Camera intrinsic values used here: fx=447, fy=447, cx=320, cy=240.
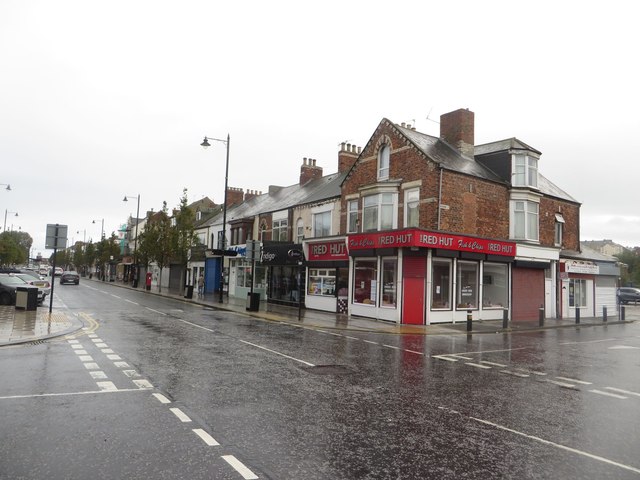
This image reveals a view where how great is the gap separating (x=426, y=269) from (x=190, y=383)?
1565 cm

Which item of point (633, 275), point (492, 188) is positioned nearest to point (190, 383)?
point (492, 188)

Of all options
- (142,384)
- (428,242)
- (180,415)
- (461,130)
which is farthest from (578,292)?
(180,415)

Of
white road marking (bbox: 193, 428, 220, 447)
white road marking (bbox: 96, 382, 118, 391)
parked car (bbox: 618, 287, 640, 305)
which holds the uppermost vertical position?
parked car (bbox: 618, 287, 640, 305)

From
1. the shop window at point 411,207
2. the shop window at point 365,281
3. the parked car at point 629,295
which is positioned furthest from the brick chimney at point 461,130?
the parked car at point 629,295

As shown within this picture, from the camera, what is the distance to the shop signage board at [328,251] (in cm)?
2631

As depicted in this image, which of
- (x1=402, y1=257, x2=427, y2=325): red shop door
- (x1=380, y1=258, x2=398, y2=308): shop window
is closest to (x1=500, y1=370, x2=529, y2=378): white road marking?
(x1=402, y1=257, x2=427, y2=325): red shop door

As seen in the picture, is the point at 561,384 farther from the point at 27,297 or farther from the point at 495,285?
the point at 27,297

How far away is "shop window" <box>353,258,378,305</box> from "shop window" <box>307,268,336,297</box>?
2229 mm

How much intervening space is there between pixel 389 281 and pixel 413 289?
179 centimetres

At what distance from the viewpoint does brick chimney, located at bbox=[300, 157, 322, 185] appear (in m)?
39.8

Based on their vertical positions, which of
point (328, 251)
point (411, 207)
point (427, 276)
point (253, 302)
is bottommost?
point (253, 302)

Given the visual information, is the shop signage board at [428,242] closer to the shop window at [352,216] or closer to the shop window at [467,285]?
the shop window at [467,285]

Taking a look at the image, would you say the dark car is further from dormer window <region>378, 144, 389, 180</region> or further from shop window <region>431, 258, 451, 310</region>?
shop window <region>431, 258, 451, 310</region>

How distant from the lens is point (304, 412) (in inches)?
268
